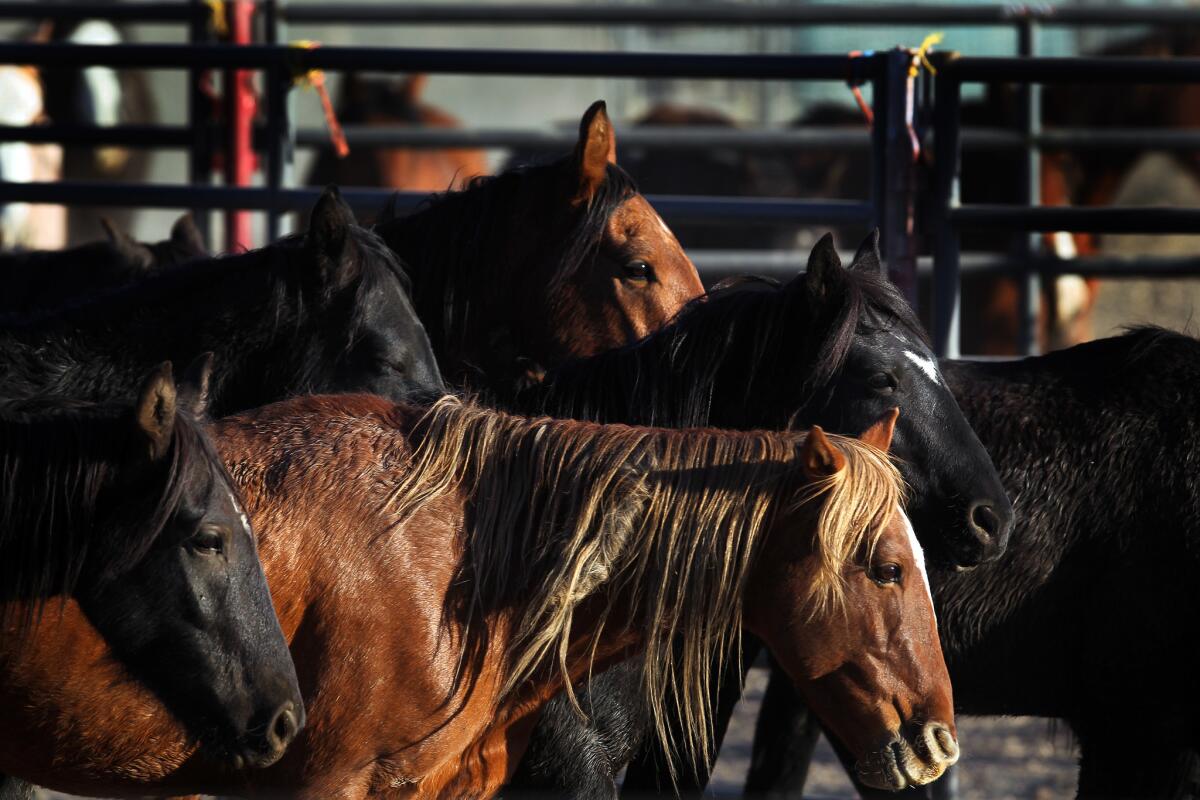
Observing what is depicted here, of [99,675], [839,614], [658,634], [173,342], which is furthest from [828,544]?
[173,342]

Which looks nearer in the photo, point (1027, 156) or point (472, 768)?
point (472, 768)

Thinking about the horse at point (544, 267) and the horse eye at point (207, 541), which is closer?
the horse eye at point (207, 541)

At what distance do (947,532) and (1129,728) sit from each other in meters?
0.72

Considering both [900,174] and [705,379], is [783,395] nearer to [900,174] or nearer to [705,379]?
[705,379]

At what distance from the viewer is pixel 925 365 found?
9.77 ft

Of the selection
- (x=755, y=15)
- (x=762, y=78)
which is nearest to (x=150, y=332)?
(x=762, y=78)

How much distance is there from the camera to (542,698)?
2473mm

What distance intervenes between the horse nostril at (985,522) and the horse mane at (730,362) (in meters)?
0.38

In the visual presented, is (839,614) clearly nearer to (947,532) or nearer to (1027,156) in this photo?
(947,532)

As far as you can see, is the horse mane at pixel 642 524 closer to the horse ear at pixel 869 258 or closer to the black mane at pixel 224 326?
the black mane at pixel 224 326

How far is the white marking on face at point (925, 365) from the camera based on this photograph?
2963 millimetres

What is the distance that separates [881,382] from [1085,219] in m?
1.45

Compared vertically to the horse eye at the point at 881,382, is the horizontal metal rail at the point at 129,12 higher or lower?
higher

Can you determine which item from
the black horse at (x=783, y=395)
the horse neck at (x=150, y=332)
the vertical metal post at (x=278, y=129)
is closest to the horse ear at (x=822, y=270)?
the black horse at (x=783, y=395)
